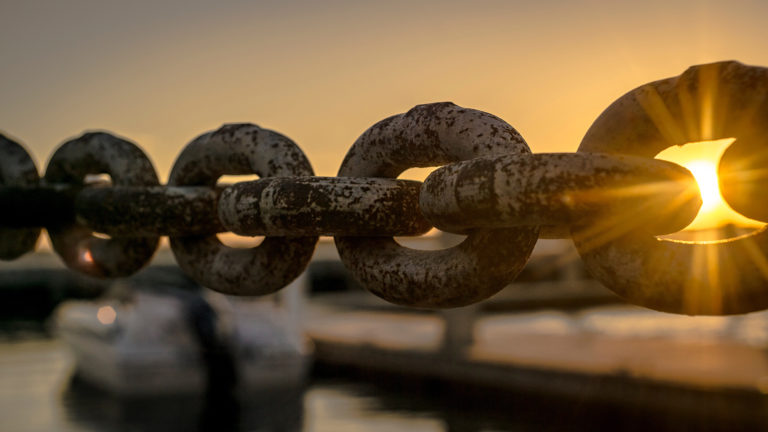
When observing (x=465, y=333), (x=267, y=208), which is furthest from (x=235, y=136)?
(x=465, y=333)

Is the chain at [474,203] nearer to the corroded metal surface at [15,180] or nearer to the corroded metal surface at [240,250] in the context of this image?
the corroded metal surface at [240,250]

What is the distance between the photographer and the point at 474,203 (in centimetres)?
131

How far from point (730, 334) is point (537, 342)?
308 centimetres

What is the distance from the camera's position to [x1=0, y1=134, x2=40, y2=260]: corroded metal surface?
2.21 metres

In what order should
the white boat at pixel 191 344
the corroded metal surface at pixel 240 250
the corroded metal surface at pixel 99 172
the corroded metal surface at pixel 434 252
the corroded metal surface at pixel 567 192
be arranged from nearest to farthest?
1. the corroded metal surface at pixel 567 192
2. the corroded metal surface at pixel 434 252
3. the corroded metal surface at pixel 240 250
4. the corroded metal surface at pixel 99 172
5. the white boat at pixel 191 344

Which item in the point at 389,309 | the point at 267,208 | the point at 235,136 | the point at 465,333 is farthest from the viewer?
the point at 389,309

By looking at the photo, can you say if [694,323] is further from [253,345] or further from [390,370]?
[253,345]

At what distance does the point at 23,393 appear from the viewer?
18.1 meters

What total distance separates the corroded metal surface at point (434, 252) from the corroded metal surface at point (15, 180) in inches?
41.8

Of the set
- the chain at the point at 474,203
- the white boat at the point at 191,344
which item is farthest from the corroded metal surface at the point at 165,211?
the white boat at the point at 191,344

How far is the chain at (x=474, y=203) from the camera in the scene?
1293 millimetres

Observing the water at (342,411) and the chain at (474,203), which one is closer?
the chain at (474,203)

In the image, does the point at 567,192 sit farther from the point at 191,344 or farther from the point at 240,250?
the point at 191,344

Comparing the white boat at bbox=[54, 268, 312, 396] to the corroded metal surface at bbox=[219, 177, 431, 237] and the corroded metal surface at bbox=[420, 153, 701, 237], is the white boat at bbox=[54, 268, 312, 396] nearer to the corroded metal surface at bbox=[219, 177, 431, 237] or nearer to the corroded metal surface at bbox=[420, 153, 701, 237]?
the corroded metal surface at bbox=[219, 177, 431, 237]
